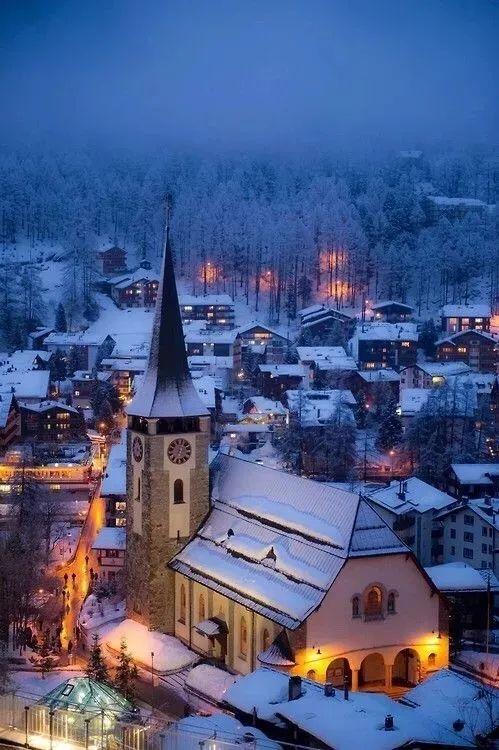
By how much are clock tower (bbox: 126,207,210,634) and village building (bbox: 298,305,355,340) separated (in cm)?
5804

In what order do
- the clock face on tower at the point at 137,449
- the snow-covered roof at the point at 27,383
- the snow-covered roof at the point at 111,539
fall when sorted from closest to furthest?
1. the clock face on tower at the point at 137,449
2. the snow-covered roof at the point at 111,539
3. the snow-covered roof at the point at 27,383

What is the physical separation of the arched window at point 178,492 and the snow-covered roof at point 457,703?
11.9 metres

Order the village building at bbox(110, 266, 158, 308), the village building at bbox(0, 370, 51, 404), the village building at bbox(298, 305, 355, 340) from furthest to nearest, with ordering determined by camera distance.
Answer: the village building at bbox(110, 266, 158, 308), the village building at bbox(298, 305, 355, 340), the village building at bbox(0, 370, 51, 404)

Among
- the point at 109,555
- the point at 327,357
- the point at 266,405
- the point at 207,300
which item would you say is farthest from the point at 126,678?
the point at 207,300

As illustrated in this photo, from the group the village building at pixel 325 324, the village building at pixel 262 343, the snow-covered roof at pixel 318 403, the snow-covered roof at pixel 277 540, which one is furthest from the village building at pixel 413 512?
the village building at pixel 325 324

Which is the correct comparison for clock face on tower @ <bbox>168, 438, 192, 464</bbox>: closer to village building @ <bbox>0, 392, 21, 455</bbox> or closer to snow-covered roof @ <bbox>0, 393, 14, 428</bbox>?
village building @ <bbox>0, 392, 21, 455</bbox>

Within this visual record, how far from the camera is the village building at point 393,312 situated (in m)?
104

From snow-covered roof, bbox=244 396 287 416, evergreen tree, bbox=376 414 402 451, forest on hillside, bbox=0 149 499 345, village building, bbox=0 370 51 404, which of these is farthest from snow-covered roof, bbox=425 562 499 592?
forest on hillside, bbox=0 149 499 345

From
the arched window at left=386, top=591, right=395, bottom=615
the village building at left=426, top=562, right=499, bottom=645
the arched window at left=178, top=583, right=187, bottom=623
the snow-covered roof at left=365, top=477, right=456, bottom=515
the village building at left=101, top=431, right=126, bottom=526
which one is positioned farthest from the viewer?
the village building at left=101, top=431, right=126, bottom=526

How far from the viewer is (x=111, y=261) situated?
388 feet

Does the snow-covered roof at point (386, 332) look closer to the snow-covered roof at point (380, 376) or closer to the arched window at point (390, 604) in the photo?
the snow-covered roof at point (380, 376)

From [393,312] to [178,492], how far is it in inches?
2653

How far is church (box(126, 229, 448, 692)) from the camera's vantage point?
110ft

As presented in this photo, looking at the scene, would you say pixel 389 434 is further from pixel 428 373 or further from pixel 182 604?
pixel 182 604
